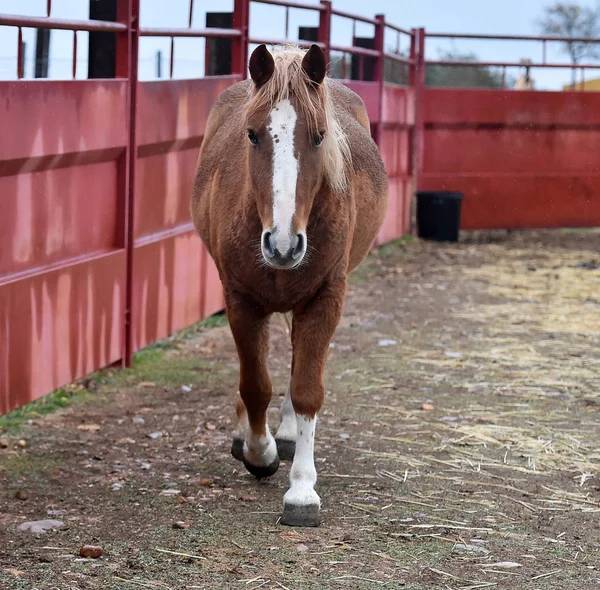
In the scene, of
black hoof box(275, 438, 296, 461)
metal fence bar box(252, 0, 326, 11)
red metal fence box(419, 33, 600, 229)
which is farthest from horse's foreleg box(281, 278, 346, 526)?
red metal fence box(419, 33, 600, 229)

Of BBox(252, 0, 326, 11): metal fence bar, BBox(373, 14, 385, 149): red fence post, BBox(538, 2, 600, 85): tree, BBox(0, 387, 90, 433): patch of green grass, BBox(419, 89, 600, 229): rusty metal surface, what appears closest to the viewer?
BBox(0, 387, 90, 433): patch of green grass

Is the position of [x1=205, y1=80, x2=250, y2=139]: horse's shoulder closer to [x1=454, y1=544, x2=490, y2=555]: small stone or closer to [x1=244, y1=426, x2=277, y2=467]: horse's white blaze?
[x1=244, y1=426, x2=277, y2=467]: horse's white blaze

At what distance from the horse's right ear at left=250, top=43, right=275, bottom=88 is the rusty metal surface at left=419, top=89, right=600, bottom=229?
9.53 meters

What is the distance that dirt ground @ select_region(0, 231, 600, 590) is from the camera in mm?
3658

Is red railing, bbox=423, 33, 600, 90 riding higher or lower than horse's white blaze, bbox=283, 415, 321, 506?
higher

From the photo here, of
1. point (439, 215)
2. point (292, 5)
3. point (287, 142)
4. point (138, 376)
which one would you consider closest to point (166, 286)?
point (138, 376)

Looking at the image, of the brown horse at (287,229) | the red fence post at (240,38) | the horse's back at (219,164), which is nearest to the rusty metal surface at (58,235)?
the horse's back at (219,164)

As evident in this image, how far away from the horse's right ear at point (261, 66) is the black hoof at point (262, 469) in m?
1.63

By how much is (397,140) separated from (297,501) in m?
8.84

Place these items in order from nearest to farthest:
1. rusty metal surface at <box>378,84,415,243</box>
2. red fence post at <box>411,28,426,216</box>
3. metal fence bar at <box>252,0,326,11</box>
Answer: metal fence bar at <box>252,0,326,11</box>, rusty metal surface at <box>378,84,415,243</box>, red fence post at <box>411,28,426,216</box>

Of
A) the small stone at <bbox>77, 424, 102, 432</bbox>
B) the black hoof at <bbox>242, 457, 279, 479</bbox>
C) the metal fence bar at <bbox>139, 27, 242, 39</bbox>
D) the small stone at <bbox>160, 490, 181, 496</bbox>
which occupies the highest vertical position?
the metal fence bar at <bbox>139, 27, 242, 39</bbox>

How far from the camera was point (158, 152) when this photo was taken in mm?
6746

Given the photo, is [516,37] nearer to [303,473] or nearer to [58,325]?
[58,325]

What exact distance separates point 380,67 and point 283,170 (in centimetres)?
828
